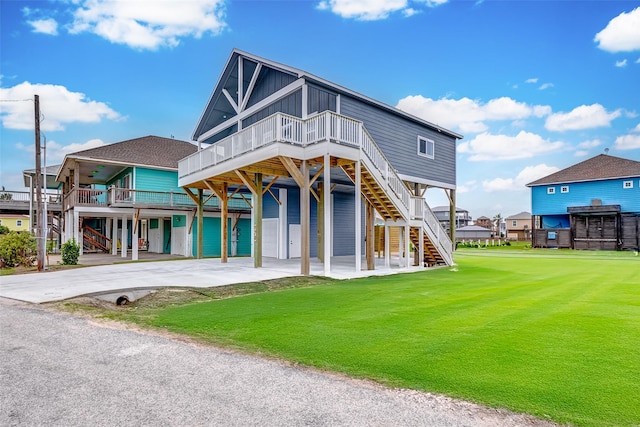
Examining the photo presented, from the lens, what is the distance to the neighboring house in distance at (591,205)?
2944 centimetres

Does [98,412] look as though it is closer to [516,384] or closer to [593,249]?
[516,384]

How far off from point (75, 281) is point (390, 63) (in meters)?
17.8

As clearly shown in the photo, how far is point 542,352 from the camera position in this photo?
4.19 metres

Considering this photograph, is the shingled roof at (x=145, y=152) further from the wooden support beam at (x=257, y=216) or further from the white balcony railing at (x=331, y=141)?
the wooden support beam at (x=257, y=216)

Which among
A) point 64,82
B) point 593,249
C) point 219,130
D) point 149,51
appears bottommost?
point 593,249

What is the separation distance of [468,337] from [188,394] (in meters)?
3.47

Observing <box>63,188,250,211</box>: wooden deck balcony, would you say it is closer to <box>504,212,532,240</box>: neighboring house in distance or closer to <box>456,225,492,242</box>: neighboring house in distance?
<box>456,225,492,242</box>: neighboring house in distance

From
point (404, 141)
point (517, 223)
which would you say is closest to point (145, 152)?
point (404, 141)

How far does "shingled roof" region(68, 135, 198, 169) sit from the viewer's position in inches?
818

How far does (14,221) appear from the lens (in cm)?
3856

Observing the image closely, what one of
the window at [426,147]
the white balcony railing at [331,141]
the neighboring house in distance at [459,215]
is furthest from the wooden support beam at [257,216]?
the neighboring house in distance at [459,215]

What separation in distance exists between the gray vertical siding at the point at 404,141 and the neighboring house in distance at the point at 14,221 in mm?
38807

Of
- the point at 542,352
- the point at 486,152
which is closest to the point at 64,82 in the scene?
the point at 542,352

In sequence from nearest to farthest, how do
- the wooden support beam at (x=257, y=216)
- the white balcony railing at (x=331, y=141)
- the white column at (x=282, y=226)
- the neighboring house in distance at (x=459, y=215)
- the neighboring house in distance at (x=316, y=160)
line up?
the white balcony railing at (x=331, y=141) < the neighboring house in distance at (x=316, y=160) < the wooden support beam at (x=257, y=216) < the white column at (x=282, y=226) < the neighboring house in distance at (x=459, y=215)
